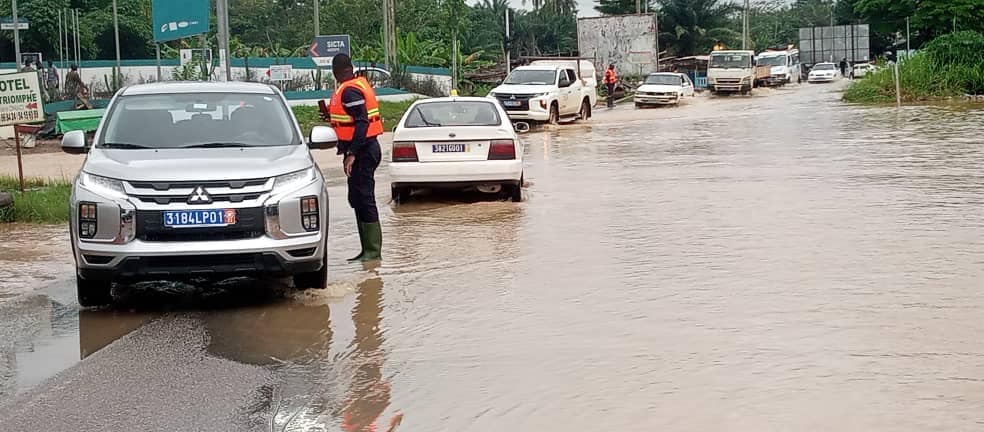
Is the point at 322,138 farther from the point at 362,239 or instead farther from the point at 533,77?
the point at 533,77

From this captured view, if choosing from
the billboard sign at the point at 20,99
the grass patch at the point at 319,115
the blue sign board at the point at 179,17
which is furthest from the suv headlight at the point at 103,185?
the grass patch at the point at 319,115

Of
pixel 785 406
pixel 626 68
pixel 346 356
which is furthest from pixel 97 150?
pixel 626 68

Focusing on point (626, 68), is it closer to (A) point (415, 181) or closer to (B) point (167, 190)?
(A) point (415, 181)

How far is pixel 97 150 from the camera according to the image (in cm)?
846

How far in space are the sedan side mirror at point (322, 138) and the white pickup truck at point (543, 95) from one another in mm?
18179

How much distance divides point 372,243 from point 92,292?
266 cm

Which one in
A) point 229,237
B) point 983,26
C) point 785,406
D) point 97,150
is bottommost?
point 785,406

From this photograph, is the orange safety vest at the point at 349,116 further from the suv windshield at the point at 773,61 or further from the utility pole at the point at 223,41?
the suv windshield at the point at 773,61

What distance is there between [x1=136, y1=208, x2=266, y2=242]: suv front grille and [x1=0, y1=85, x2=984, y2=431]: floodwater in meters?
0.59

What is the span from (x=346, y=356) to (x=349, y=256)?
3754mm

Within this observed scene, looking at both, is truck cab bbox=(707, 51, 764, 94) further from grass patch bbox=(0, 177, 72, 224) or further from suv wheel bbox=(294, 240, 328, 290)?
suv wheel bbox=(294, 240, 328, 290)

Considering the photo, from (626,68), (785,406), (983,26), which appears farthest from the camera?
(626,68)

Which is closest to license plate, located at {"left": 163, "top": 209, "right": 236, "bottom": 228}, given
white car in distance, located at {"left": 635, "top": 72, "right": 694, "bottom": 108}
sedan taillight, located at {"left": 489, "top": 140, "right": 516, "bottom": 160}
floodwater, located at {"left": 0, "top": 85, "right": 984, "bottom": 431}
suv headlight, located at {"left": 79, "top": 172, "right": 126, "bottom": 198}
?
suv headlight, located at {"left": 79, "top": 172, "right": 126, "bottom": 198}

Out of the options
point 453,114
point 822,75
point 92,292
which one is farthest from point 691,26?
point 92,292
